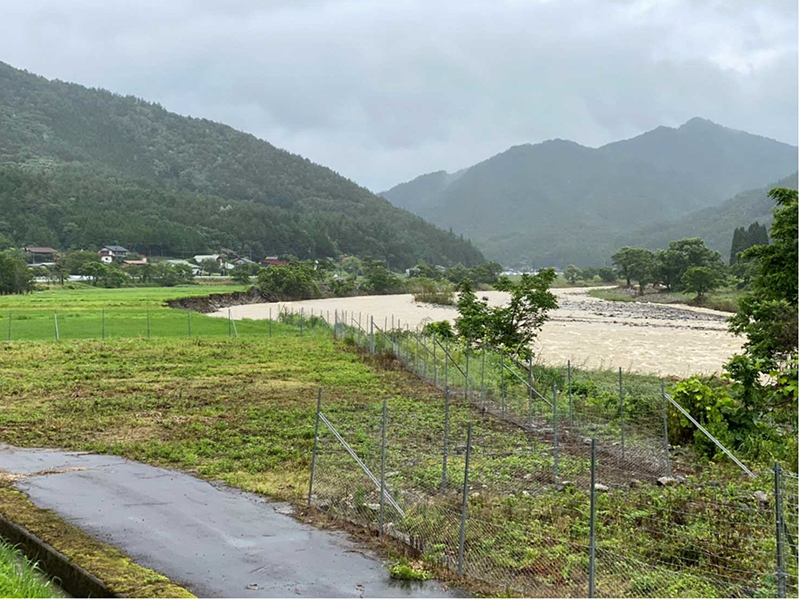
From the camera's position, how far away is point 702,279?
88.2 metres

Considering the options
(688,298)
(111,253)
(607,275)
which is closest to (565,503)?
(688,298)

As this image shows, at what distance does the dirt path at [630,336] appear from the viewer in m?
38.4

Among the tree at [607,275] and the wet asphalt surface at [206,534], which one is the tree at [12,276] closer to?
the wet asphalt surface at [206,534]

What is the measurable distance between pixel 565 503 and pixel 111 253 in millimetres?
127872

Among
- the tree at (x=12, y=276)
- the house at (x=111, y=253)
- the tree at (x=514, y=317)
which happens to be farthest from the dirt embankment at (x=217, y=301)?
the house at (x=111, y=253)

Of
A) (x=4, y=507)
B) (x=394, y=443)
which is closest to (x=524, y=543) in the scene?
(x=394, y=443)

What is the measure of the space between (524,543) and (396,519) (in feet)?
6.36

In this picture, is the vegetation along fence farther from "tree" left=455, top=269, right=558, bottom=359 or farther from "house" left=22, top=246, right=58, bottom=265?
"house" left=22, top=246, right=58, bottom=265

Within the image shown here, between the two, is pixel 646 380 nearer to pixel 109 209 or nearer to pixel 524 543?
pixel 524 543

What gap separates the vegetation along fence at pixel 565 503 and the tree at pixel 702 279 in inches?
2955

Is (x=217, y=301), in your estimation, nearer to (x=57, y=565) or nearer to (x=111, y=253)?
(x=111, y=253)

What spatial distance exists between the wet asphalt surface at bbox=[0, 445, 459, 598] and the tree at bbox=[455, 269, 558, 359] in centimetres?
→ 1643

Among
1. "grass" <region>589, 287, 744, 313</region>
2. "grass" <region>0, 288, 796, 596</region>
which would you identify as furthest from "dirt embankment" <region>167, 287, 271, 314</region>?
"grass" <region>589, 287, 744, 313</region>

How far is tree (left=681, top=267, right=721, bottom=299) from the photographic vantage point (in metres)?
87.8
